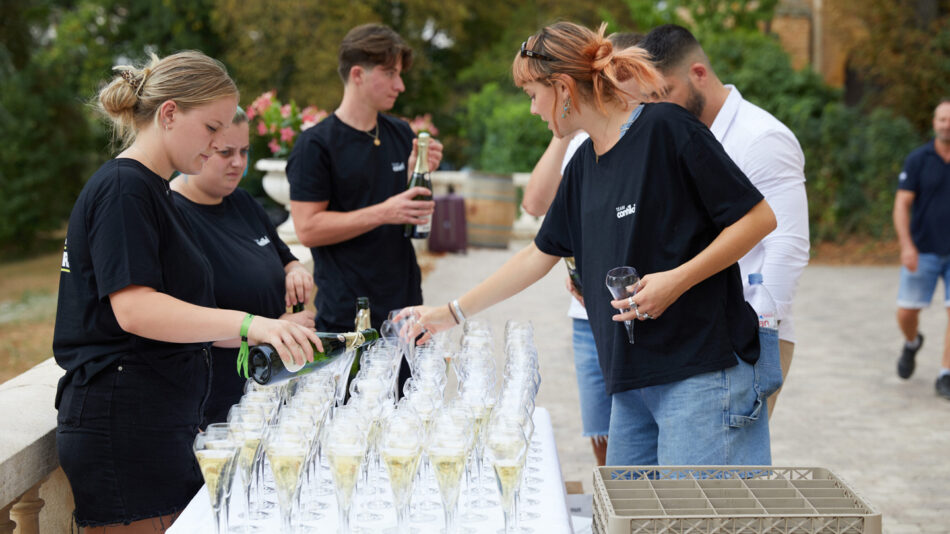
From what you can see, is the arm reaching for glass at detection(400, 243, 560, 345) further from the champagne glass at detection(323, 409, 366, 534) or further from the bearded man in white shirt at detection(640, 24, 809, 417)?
the champagne glass at detection(323, 409, 366, 534)

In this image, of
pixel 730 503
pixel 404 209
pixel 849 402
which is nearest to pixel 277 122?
pixel 404 209

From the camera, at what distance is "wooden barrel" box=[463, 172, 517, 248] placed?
14484 millimetres

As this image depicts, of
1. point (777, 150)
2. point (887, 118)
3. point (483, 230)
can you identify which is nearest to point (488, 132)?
point (483, 230)

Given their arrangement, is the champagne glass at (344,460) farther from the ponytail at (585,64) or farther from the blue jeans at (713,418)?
the ponytail at (585,64)

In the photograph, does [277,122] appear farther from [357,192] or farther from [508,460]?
[508,460]

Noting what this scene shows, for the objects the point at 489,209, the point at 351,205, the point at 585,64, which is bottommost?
the point at 489,209

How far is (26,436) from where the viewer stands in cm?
270

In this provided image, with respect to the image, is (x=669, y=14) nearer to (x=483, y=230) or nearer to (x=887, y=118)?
(x=887, y=118)

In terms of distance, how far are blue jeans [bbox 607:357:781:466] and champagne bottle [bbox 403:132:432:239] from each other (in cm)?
164

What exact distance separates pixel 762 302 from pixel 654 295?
699mm

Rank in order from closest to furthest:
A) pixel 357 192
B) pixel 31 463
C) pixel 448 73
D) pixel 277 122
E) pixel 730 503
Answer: pixel 730 503
pixel 31 463
pixel 357 192
pixel 277 122
pixel 448 73

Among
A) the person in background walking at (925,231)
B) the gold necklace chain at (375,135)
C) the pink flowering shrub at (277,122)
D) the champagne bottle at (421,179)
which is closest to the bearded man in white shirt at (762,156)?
the champagne bottle at (421,179)

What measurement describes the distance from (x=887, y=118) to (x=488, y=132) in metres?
8.66

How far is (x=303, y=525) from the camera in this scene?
215cm
